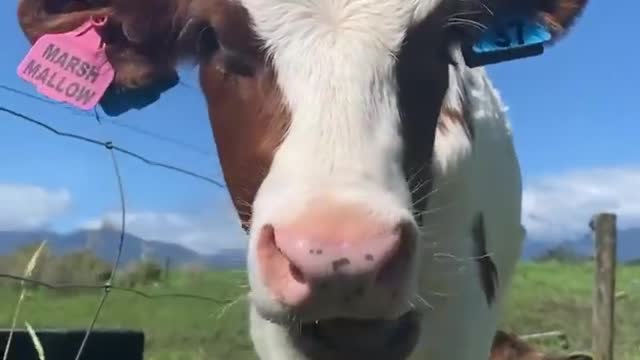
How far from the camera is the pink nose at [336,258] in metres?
3.06

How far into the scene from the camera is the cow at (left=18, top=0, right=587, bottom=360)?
3182 millimetres

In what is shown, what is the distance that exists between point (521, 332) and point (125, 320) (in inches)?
191

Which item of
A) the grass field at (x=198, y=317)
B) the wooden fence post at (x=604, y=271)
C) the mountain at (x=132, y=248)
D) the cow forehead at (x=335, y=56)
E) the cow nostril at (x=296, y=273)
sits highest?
A: the cow forehead at (x=335, y=56)

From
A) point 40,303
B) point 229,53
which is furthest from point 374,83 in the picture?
point 40,303

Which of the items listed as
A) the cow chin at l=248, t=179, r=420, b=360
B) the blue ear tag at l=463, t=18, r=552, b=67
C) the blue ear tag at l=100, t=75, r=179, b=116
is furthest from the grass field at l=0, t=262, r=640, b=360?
the cow chin at l=248, t=179, r=420, b=360

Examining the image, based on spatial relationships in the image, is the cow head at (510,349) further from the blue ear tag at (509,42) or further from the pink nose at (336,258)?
the pink nose at (336,258)

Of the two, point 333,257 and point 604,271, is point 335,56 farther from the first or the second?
point 604,271

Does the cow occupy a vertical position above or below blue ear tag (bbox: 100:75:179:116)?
above

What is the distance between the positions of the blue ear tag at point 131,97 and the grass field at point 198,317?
13.6ft

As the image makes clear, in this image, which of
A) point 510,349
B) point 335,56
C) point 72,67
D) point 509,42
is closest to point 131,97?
point 72,67

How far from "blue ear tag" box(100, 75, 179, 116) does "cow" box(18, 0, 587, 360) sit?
18 mm

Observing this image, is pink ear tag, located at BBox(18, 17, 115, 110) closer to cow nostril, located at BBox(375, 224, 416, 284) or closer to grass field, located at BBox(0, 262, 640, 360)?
cow nostril, located at BBox(375, 224, 416, 284)

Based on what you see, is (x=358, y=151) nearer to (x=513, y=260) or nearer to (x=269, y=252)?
(x=269, y=252)

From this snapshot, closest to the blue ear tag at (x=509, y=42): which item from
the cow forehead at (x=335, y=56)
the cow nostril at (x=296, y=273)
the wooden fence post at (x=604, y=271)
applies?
the cow forehead at (x=335, y=56)
